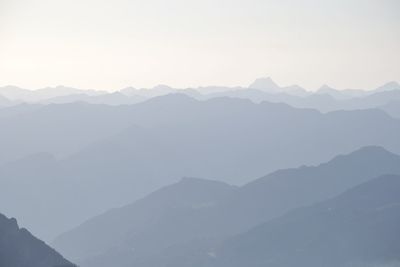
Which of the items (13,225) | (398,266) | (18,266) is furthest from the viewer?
(398,266)

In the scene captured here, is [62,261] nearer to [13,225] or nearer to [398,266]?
[13,225]

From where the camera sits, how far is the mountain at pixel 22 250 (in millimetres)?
151750

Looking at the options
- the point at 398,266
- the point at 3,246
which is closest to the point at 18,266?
the point at 3,246

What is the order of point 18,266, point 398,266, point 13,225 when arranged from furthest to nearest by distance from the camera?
point 398,266 → point 13,225 → point 18,266

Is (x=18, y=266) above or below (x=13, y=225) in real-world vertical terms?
below

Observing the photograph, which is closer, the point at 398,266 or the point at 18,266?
the point at 18,266

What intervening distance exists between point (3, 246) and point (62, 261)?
1398cm

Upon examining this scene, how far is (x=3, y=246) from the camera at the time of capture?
153 metres

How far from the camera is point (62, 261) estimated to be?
15500 centimetres

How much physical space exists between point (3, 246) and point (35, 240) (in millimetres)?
9586

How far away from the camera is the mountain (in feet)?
498

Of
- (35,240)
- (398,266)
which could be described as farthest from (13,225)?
(398,266)

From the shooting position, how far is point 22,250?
156m

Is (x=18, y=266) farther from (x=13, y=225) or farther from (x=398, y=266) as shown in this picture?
(x=398, y=266)
